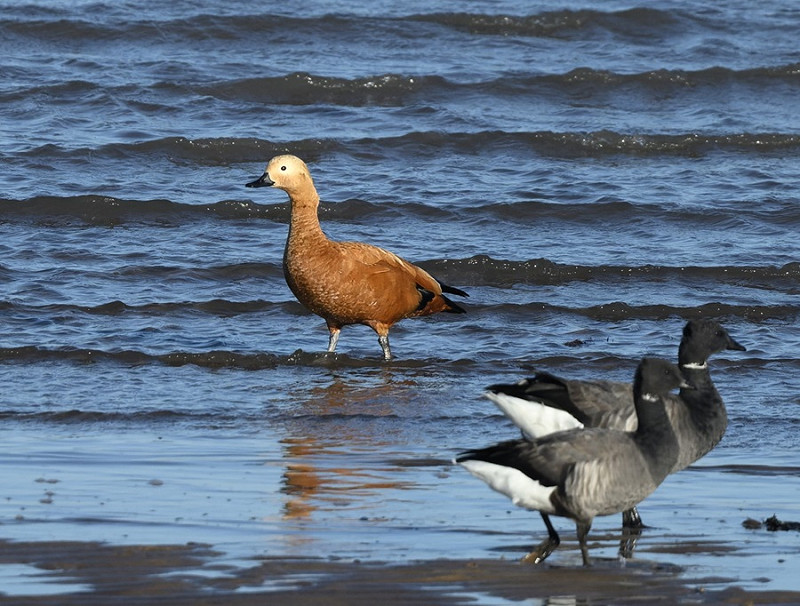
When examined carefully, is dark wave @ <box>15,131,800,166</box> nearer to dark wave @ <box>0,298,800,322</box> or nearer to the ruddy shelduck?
dark wave @ <box>0,298,800,322</box>

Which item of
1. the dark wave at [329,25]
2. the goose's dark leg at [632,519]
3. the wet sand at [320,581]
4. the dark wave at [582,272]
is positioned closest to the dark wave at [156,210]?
the dark wave at [582,272]

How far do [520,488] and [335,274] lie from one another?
4778 millimetres

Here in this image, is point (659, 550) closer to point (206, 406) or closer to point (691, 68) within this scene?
point (206, 406)

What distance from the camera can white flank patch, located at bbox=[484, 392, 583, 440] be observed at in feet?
23.6

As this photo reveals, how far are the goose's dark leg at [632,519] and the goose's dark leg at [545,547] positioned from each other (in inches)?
23.9

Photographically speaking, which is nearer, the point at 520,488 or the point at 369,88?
the point at 520,488

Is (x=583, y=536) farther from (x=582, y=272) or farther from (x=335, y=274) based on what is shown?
(x=582, y=272)

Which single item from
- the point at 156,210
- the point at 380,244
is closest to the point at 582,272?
the point at 380,244

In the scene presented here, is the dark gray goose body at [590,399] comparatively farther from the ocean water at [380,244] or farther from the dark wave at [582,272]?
the dark wave at [582,272]

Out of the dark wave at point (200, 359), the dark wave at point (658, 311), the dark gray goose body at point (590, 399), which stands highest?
the dark gray goose body at point (590, 399)

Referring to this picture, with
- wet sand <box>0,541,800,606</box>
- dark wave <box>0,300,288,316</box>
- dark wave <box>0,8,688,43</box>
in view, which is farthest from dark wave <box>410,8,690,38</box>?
wet sand <box>0,541,800,606</box>

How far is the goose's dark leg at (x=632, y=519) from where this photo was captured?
6898 millimetres

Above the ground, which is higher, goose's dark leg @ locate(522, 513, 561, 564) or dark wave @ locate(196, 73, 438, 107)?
dark wave @ locate(196, 73, 438, 107)

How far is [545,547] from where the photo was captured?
6.34 m
